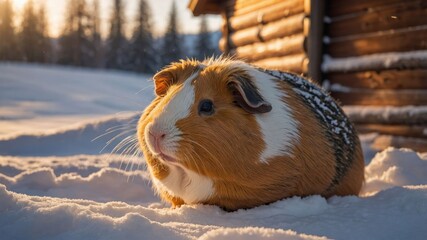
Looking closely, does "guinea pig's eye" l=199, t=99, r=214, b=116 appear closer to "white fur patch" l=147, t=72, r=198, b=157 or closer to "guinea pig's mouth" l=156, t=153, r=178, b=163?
"white fur patch" l=147, t=72, r=198, b=157

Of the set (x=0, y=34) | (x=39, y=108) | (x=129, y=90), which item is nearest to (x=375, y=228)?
(x=39, y=108)

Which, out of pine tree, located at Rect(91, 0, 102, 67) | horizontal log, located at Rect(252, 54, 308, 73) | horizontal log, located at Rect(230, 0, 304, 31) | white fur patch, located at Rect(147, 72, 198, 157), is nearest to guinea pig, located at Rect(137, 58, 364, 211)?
white fur patch, located at Rect(147, 72, 198, 157)

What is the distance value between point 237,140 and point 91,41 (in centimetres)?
4220

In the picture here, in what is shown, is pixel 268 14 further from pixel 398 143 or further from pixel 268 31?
pixel 398 143

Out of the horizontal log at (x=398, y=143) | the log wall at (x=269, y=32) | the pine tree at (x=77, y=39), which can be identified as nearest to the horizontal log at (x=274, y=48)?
the log wall at (x=269, y=32)

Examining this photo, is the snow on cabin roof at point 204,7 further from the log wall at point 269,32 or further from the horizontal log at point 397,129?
the horizontal log at point 397,129

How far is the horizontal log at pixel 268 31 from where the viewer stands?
282 inches

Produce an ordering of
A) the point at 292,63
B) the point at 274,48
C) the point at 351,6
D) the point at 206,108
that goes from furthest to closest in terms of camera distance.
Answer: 1. the point at 274,48
2. the point at 292,63
3. the point at 351,6
4. the point at 206,108

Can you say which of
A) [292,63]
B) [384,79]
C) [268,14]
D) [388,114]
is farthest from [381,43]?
[268,14]

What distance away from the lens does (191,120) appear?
237 cm

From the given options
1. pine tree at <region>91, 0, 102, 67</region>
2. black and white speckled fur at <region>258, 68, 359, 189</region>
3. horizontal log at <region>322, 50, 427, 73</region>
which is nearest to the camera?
black and white speckled fur at <region>258, 68, 359, 189</region>

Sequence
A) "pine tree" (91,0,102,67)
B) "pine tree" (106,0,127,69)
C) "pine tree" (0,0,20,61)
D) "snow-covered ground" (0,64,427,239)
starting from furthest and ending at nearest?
"pine tree" (91,0,102,67) < "pine tree" (106,0,127,69) < "pine tree" (0,0,20,61) < "snow-covered ground" (0,64,427,239)

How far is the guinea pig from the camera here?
2363mm

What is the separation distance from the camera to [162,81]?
2.93 metres
